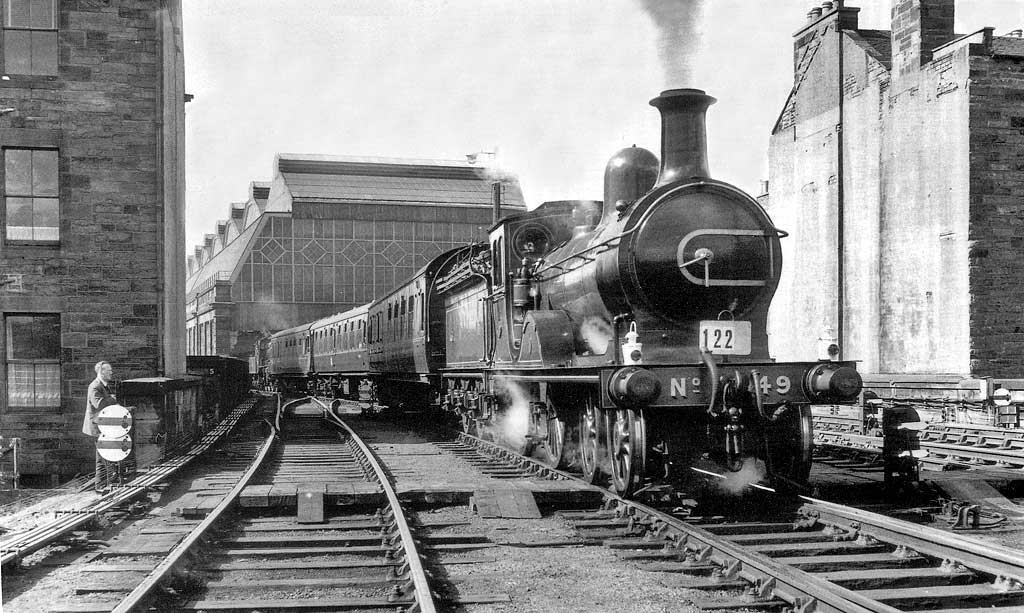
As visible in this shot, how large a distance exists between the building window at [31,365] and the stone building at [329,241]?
1457 inches

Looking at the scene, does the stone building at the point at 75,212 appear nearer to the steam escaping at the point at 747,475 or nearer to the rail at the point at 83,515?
the rail at the point at 83,515

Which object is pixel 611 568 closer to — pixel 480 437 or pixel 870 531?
pixel 870 531

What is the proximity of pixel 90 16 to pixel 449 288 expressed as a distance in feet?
22.8

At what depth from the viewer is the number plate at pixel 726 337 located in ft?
27.5

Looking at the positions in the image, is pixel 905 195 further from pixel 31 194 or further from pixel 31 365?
pixel 31 365

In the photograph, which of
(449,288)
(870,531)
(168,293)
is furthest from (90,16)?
(870,531)

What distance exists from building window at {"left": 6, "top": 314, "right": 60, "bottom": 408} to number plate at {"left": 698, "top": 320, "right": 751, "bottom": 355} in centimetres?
975

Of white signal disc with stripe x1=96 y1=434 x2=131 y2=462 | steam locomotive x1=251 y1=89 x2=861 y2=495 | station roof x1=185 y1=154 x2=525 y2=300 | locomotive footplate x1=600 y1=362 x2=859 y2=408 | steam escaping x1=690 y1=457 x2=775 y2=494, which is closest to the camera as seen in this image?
locomotive footplate x1=600 y1=362 x2=859 y2=408

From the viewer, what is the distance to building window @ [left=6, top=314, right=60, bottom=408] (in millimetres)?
13367

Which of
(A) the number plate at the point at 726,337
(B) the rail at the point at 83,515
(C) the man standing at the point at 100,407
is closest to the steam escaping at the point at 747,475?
(A) the number plate at the point at 726,337

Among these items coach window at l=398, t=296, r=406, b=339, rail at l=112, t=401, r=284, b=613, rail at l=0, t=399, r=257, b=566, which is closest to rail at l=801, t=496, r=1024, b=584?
rail at l=112, t=401, r=284, b=613

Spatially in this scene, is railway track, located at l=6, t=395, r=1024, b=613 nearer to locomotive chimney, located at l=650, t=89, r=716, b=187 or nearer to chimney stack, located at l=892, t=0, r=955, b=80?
locomotive chimney, located at l=650, t=89, r=716, b=187

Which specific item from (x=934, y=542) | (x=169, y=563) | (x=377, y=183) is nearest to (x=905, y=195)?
(x=934, y=542)

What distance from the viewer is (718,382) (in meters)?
7.90
